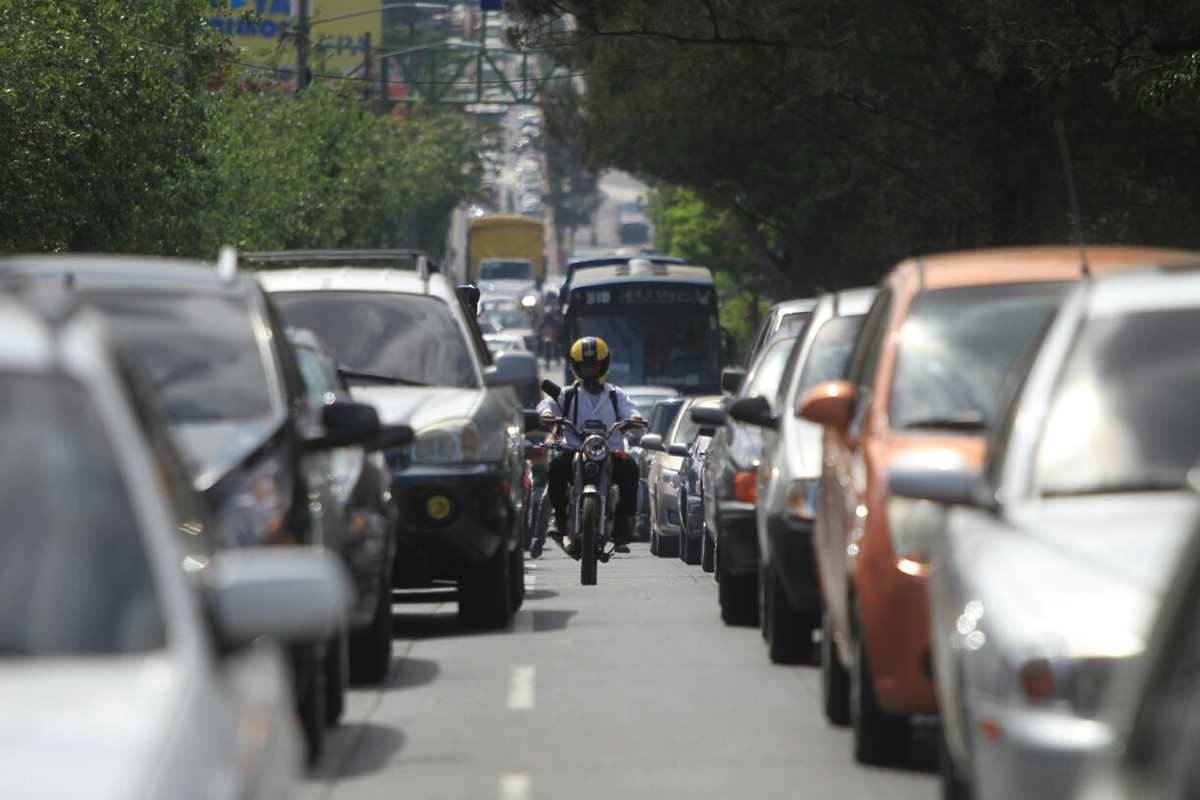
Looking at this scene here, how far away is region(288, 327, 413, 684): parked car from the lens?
959 cm

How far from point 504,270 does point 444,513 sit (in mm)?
89120

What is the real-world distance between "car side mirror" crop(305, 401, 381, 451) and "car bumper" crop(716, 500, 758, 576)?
13.2 ft

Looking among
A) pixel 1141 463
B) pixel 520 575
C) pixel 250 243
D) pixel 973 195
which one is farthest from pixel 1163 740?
pixel 250 243

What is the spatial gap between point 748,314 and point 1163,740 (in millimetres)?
71367

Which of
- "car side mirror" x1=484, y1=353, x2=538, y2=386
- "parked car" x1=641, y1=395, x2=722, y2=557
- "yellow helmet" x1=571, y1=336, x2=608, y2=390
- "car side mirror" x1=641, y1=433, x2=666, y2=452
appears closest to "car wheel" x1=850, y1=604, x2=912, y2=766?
"car side mirror" x1=484, y1=353, x2=538, y2=386

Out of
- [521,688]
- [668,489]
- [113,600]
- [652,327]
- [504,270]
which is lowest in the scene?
[504,270]

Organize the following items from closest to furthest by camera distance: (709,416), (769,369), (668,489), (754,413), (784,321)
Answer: (754,413) < (709,416) < (769,369) < (784,321) < (668,489)

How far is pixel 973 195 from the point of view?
3372 centimetres

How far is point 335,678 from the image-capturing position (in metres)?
9.42

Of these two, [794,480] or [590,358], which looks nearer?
[794,480]

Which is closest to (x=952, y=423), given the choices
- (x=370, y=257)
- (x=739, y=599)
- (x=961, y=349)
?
(x=961, y=349)

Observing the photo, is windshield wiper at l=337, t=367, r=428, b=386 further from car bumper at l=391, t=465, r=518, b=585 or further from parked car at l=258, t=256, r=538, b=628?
car bumper at l=391, t=465, r=518, b=585

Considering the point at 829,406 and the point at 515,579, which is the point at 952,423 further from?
the point at 515,579

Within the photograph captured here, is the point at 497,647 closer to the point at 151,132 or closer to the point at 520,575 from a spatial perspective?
the point at 520,575
